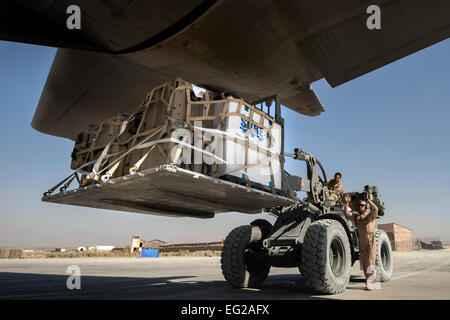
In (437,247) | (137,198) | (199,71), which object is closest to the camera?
(137,198)

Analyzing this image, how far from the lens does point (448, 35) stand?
23.8 ft

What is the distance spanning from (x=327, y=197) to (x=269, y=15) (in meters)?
4.60

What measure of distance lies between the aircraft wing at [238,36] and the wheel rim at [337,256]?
4.52m

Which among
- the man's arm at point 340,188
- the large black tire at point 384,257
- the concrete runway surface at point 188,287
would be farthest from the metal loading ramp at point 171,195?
the large black tire at point 384,257

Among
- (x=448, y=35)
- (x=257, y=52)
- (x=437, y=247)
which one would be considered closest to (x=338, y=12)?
(x=257, y=52)

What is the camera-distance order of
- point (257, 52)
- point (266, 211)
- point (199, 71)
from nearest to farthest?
point (266, 211) < point (257, 52) < point (199, 71)

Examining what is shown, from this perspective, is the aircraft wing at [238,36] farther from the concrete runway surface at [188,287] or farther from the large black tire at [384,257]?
the concrete runway surface at [188,287]

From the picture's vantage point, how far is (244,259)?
6691 millimetres

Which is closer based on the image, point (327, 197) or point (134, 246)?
point (327, 197)

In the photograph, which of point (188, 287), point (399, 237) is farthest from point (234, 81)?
point (399, 237)

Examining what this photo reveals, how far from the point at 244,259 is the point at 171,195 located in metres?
2.71

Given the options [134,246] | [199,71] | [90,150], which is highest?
[199,71]

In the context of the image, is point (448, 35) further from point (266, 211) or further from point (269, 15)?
point (266, 211)

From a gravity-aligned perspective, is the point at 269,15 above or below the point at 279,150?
above
